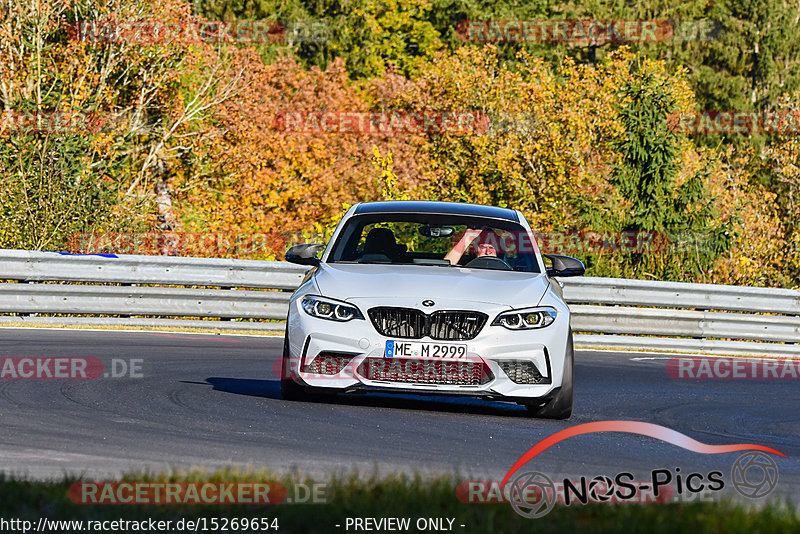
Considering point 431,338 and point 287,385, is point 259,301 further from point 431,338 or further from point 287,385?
point 431,338

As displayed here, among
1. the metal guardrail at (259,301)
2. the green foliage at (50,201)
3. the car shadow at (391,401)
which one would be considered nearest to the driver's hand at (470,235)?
the car shadow at (391,401)

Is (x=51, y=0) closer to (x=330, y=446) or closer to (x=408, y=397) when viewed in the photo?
(x=408, y=397)

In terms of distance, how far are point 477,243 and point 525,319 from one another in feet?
6.04

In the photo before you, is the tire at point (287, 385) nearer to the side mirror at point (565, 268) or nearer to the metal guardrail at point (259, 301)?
the side mirror at point (565, 268)

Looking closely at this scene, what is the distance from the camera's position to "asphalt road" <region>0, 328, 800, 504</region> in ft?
22.1

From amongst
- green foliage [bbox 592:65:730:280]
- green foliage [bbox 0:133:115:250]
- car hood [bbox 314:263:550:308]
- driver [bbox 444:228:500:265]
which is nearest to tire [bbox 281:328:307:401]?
car hood [bbox 314:263:550:308]

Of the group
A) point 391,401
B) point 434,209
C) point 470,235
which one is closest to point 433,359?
point 391,401

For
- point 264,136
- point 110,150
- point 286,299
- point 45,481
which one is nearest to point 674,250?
point 286,299

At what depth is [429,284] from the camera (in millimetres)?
8977

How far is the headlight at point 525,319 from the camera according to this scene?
8.81m

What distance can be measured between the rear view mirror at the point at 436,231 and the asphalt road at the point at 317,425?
132cm

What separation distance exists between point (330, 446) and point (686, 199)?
68.2ft

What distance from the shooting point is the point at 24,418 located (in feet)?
26.4

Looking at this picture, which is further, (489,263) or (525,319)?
(489,263)
